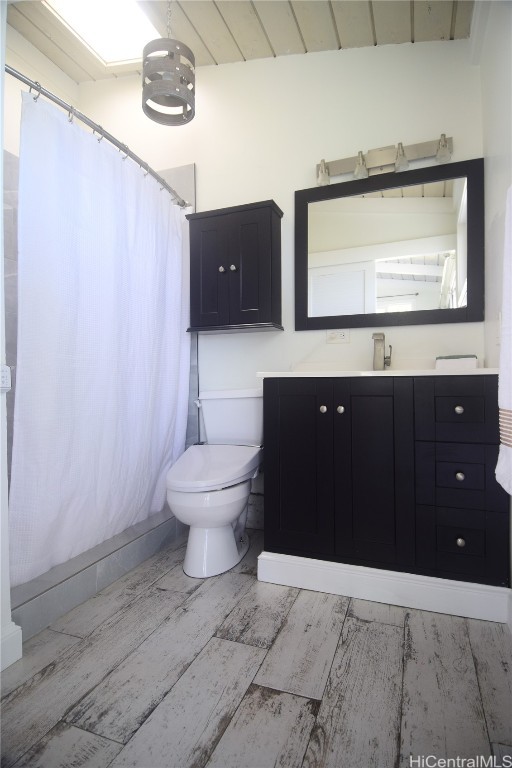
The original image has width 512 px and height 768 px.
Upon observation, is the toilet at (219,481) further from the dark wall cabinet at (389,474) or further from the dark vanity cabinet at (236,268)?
the dark vanity cabinet at (236,268)

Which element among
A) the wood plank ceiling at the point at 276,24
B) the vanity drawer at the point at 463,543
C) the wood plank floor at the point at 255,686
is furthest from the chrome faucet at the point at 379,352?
the wood plank ceiling at the point at 276,24

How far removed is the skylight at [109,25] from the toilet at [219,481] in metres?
1.96

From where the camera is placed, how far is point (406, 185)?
1951 mm

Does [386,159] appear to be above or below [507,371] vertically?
above

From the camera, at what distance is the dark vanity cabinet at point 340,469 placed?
1506 mm

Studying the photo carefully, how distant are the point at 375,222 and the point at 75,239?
4.61 ft

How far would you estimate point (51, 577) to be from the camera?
4.71 ft

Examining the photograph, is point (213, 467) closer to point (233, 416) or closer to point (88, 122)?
point (233, 416)

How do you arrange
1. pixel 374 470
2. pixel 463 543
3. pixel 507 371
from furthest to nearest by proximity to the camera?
1. pixel 374 470
2. pixel 463 543
3. pixel 507 371

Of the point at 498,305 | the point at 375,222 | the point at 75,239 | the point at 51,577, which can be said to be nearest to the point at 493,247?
the point at 498,305

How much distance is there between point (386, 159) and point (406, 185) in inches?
6.5

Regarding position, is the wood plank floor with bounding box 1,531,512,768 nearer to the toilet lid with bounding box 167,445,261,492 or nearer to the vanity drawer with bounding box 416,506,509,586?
the vanity drawer with bounding box 416,506,509,586

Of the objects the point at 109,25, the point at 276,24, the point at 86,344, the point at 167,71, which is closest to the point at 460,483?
the point at 86,344

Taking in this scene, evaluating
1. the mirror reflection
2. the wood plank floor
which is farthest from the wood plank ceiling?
the wood plank floor
